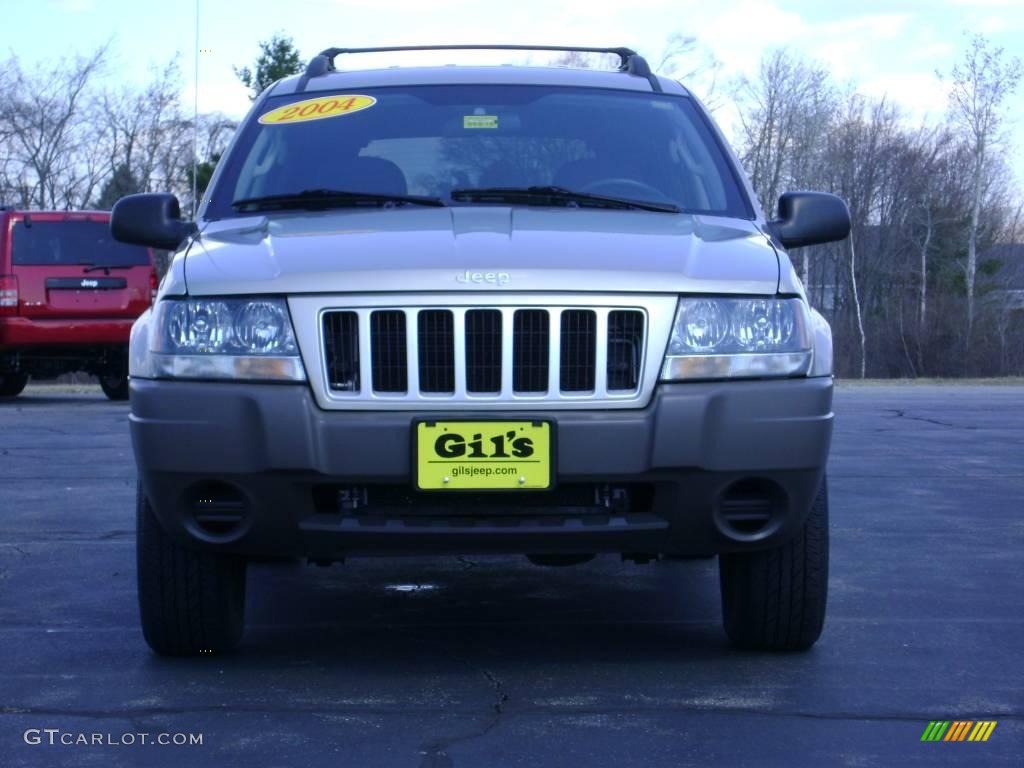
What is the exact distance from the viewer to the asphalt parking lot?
11.9ft

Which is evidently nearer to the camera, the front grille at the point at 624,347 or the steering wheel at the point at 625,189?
the front grille at the point at 624,347

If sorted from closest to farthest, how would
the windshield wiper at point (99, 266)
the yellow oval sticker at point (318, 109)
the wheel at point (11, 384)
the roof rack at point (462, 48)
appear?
the yellow oval sticker at point (318, 109) → the roof rack at point (462, 48) → the windshield wiper at point (99, 266) → the wheel at point (11, 384)

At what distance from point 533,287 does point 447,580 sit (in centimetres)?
219

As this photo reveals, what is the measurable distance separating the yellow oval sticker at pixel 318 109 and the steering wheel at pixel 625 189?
911 mm

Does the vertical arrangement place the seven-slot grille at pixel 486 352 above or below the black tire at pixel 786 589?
above

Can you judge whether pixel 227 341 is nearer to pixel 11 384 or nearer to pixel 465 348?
pixel 465 348

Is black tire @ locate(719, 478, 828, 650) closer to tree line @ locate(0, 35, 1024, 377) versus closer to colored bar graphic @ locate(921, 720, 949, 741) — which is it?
colored bar graphic @ locate(921, 720, 949, 741)

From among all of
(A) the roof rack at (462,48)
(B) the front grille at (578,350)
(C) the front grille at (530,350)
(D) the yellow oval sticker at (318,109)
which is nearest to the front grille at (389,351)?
(C) the front grille at (530,350)

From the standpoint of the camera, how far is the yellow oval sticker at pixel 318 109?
5391 mm

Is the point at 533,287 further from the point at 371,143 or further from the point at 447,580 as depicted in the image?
the point at 447,580

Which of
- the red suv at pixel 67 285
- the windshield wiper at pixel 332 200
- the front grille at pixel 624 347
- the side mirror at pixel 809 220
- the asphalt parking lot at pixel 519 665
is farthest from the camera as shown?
the red suv at pixel 67 285

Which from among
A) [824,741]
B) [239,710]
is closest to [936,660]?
[824,741]

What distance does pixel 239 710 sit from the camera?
3928mm

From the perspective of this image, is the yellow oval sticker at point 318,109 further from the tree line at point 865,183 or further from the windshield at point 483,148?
the tree line at point 865,183
